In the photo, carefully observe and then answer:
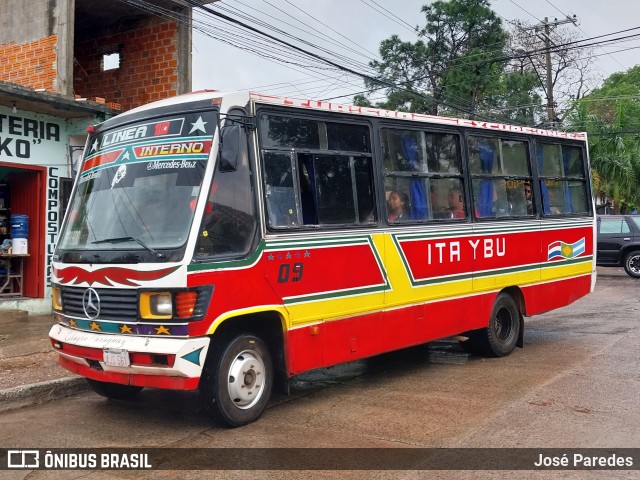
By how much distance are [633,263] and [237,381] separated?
689 inches

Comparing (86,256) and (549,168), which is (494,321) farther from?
Result: (86,256)

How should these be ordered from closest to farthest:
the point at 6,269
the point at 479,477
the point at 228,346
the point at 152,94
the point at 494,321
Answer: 1. the point at 479,477
2. the point at 228,346
3. the point at 494,321
4. the point at 6,269
5. the point at 152,94

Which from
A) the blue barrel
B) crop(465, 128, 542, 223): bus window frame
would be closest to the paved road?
crop(465, 128, 542, 223): bus window frame

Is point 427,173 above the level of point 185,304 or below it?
above

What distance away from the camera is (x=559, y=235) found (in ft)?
32.0

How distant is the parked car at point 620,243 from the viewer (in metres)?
19.9

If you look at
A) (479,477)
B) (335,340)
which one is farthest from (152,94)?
(479,477)

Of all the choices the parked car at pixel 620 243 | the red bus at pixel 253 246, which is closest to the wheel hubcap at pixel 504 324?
the red bus at pixel 253 246

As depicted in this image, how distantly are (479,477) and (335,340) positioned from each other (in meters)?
2.20

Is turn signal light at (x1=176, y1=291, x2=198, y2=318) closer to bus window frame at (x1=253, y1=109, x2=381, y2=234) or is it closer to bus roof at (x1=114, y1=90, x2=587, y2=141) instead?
bus window frame at (x1=253, y1=109, x2=381, y2=234)

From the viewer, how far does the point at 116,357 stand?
5.40 meters

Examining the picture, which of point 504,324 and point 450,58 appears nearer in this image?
point 504,324

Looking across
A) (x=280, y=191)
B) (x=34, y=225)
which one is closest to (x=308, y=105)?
(x=280, y=191)

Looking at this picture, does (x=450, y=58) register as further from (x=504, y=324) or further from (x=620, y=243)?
(x=504, y=324)
